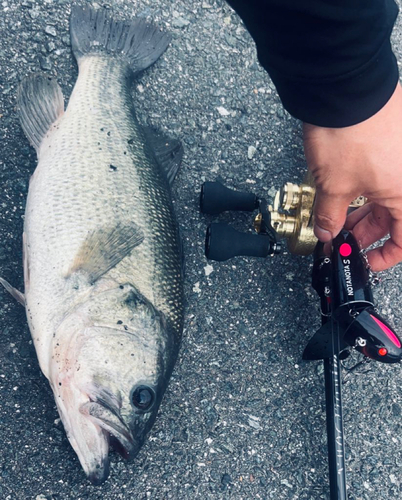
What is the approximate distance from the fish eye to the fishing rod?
2.30 ft

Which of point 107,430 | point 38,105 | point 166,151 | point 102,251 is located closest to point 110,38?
point 38,105

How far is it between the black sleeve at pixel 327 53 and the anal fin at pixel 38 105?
142 centimetres

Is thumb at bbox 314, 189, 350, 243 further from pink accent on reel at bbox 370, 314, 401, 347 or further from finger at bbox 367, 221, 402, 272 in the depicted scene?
pink accent on reel at bbox 370, 314, 401, 347

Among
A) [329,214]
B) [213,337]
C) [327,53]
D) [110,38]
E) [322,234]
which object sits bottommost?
[213,337]

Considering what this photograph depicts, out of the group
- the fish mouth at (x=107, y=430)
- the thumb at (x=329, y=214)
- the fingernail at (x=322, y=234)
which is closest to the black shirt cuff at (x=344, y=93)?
the thumb at (x=329, y=214)

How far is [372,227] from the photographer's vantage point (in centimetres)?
242

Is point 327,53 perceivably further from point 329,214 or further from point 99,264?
point 99,264

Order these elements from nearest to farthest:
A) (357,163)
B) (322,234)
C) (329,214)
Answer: (357,163) < (329,214) < (322,234)

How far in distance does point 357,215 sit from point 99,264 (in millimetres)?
1438

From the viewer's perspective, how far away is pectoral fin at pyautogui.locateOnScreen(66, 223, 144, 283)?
2.12m

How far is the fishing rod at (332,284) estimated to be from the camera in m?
2.08

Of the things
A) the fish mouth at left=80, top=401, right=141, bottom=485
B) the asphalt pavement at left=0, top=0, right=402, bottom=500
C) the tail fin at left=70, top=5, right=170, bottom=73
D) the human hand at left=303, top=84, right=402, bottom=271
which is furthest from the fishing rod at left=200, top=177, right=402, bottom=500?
the tail fin at left=70, top=5, right=170, bottom=73

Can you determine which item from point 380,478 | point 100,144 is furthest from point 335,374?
point 100,144

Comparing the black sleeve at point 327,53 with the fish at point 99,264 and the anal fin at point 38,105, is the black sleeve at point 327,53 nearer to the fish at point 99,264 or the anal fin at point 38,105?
the fish at point 99,264
